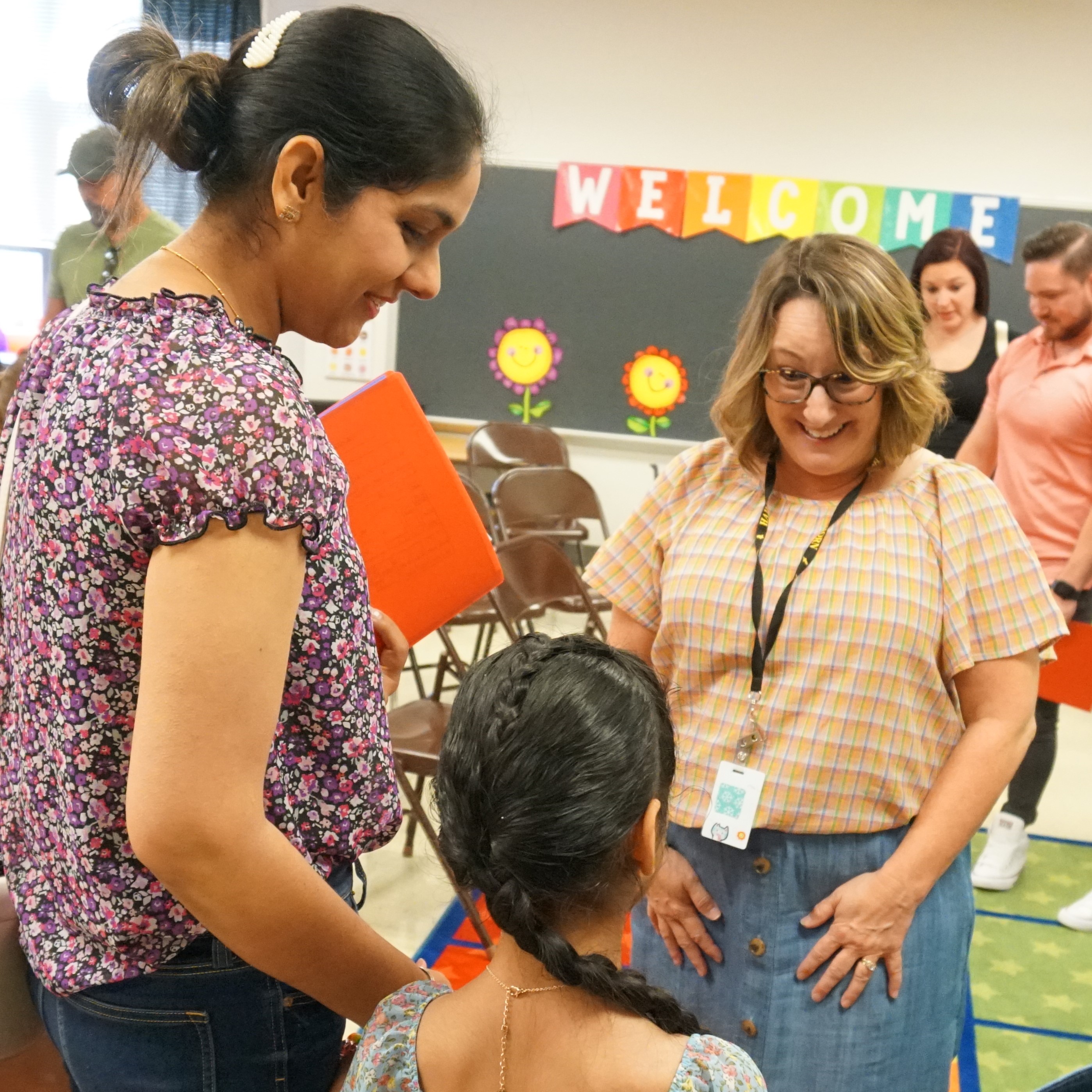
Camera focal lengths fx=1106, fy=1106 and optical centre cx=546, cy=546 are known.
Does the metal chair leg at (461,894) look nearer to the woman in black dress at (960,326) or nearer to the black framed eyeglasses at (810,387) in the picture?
the black framed eyeglasses at (810,387)

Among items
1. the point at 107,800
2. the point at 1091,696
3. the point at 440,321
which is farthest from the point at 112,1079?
the point at 440,321

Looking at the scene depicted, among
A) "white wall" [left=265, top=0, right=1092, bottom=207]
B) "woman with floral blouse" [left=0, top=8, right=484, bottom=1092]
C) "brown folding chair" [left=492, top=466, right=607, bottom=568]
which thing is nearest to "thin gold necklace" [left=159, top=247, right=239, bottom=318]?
"woman with floral blouse" [left=0, top=8, right=484, bottom=1092]

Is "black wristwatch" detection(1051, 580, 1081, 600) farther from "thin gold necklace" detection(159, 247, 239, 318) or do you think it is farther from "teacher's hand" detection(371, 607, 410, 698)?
"thin gold necklace" detection(159, 247, 239, 318)

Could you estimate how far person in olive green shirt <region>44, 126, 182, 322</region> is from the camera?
36.7 inches

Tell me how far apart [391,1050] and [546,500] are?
3.84 meters

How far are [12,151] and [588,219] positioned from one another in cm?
320

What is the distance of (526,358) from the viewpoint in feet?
19.7

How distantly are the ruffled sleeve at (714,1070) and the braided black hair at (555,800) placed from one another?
0.03 metres

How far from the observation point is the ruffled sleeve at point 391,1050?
0.87 metres

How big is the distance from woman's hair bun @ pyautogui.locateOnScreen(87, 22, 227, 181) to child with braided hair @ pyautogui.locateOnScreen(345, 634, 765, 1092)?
1.59 feet

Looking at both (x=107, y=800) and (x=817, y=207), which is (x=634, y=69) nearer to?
(x=817, y=207)

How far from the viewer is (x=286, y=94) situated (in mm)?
794

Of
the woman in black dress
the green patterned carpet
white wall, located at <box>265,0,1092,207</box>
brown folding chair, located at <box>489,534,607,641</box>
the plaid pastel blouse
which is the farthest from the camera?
white wall, located at <box>265,0,1092,207</box>

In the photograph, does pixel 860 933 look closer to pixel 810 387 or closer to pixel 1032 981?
pixel 810 387
